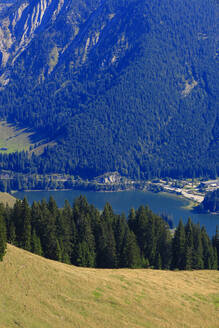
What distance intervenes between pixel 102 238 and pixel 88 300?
38.1 metres

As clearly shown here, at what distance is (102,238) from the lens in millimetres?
109125

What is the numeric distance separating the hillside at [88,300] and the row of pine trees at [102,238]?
1737cm

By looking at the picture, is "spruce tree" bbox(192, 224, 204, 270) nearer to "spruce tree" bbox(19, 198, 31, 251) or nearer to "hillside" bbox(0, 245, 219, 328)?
"hillside" bbox(0, 245, 219, 328)

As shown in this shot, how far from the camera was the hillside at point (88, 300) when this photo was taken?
217 ft

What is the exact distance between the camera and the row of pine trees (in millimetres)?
98188

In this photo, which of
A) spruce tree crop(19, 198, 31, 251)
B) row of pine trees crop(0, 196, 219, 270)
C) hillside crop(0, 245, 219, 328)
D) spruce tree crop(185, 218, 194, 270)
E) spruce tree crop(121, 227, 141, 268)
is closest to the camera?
hillside crop(0, 245, 219, 328)

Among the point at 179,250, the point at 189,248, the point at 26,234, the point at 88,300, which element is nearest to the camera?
the point at 88,300

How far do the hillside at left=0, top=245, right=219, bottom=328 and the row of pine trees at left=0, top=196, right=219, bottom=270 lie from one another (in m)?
17.4

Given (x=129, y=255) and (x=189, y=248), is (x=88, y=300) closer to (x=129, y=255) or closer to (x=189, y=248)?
(x=129, y=255)

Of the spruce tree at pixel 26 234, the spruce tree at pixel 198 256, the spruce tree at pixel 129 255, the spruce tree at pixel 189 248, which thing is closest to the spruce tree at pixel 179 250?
the spruce tree at pixel 189 248

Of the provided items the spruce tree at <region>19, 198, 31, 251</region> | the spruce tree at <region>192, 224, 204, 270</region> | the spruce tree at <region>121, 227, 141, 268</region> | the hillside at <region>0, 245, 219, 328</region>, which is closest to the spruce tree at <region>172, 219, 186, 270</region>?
the spruce tree at <region>192, 224, 204, 270</region>

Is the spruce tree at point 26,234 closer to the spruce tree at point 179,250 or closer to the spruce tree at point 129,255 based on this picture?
the spruce tree at point 129,255

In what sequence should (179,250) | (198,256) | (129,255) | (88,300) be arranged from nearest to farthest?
(88,300) < (129,255) < (179,250) < (198,256)

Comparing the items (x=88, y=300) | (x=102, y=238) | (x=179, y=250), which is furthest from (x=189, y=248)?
(x=88, y=300)
